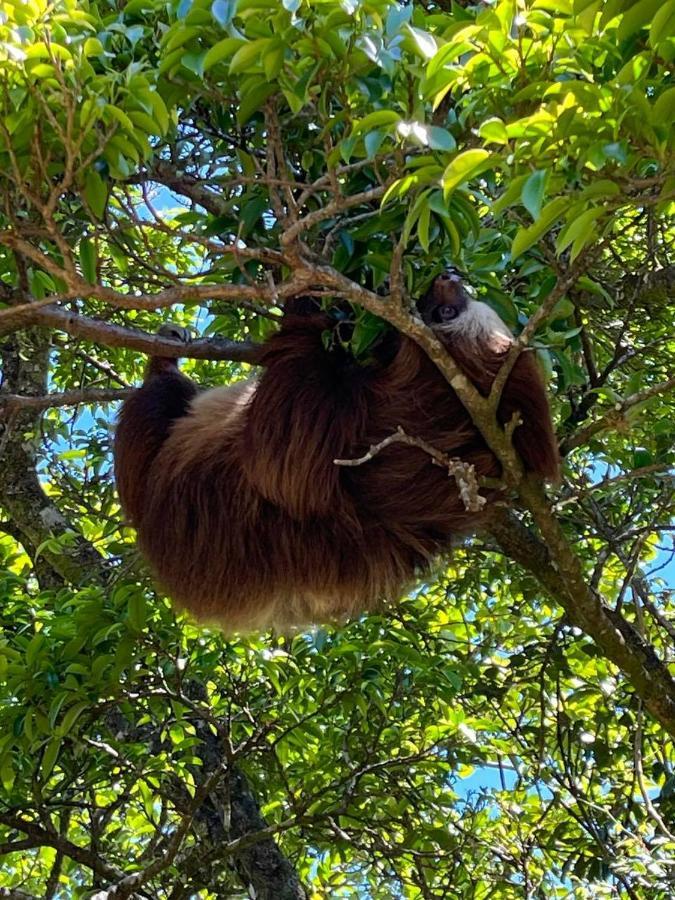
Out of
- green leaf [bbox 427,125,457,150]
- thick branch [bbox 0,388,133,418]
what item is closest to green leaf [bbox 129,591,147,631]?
thick branch [bbox 0,388,133,418]

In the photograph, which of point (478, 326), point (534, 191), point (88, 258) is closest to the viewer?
point (534, 191)

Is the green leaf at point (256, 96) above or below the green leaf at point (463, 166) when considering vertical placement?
above

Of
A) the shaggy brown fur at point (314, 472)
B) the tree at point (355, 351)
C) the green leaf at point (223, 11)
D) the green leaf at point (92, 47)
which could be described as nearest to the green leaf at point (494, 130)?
the tree at point (355, 351)

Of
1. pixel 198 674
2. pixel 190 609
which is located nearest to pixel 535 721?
pixel 198 674

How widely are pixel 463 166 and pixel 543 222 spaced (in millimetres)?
274

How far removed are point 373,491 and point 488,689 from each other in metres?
2.30

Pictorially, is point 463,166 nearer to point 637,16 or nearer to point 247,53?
point 637,16

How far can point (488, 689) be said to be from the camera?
6.32m

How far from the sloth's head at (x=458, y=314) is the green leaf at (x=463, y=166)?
1.51 m

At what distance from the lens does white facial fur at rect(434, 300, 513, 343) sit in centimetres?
424

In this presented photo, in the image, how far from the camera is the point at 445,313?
4410mm

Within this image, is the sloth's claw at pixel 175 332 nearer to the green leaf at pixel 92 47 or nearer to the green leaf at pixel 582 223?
the green leaf at pixel 92 47

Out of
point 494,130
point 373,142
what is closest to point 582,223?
point 494,130

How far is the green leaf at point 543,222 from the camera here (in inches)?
110
